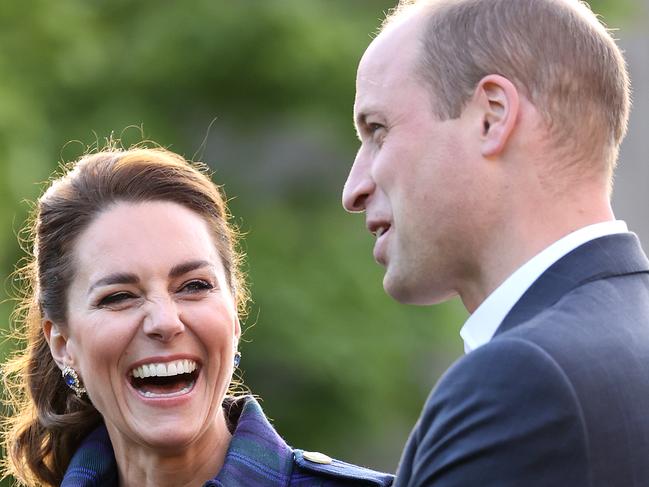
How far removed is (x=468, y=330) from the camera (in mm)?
2846

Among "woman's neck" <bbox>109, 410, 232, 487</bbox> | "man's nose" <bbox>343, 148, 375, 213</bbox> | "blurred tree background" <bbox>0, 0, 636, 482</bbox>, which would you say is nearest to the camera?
"man's nose" <bbox>343, 148, 375, 213</bbox>

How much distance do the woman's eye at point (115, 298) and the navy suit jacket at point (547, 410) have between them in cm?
154

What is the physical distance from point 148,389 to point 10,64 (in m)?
6.94

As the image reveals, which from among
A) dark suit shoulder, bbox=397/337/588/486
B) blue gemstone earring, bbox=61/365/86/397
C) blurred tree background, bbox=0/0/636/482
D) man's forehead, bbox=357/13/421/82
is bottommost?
dark suit shoulder, bbox=397/337/588/486

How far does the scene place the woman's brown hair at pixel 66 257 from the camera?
13.4 ft

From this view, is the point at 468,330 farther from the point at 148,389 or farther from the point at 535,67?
the point at 148,389

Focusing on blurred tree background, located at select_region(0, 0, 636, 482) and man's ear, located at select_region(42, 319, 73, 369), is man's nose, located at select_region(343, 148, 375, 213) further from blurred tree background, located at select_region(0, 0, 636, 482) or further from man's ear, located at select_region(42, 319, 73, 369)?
blurred tree background, located at select_region(0, 0, 636, 482)

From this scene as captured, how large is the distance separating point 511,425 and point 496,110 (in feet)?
2.26

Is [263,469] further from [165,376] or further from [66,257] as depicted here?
[66,257]

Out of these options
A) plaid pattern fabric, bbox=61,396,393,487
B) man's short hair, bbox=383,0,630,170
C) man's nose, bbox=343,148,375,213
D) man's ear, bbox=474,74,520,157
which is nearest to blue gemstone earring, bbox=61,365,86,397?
plaid pattern fabric, bbox=61,396,393,487

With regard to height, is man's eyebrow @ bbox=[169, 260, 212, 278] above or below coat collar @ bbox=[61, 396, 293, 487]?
above

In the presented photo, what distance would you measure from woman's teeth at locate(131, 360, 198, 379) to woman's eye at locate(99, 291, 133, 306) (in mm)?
202

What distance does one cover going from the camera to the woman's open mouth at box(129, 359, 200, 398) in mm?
3840

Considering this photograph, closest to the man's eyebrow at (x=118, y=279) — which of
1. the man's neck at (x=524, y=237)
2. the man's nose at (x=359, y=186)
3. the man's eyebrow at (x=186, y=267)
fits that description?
the man's eyebrow at (x=186, y=267)
